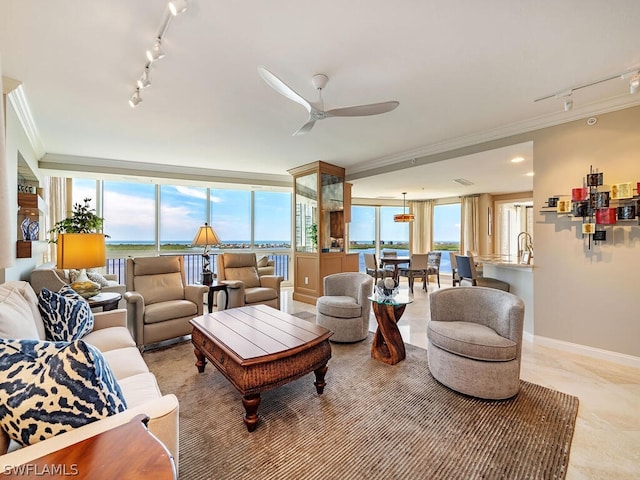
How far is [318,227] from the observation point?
216 inches

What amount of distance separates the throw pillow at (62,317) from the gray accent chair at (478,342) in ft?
8.91

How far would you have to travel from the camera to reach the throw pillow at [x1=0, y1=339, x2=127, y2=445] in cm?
96

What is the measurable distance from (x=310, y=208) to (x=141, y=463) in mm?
5041

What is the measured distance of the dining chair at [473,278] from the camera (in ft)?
13.1

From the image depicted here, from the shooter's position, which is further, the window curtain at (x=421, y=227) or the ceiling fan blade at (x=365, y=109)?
the window curtain at (x=421, y=227)

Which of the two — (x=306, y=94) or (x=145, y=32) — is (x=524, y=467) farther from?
(x=145, y=32)

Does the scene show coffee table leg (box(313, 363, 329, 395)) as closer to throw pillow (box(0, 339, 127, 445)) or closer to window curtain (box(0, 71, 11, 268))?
throw pillow (box(0, 339, 127, 445))

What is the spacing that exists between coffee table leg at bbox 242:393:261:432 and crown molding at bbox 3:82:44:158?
3.31 metres

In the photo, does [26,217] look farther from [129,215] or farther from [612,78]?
[612,78]

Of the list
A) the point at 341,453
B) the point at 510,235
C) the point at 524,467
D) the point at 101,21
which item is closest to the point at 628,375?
the point at 524,467

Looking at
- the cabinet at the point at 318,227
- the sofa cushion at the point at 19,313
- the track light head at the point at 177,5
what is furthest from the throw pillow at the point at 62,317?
the cabinet at the point at 318,227

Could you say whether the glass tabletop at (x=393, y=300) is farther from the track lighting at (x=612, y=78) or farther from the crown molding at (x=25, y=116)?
the crown molding at (x=25, y=116)

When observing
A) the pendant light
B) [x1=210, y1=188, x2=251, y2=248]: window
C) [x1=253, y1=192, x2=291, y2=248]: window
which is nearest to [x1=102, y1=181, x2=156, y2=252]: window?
[x1=210, y1=188, x2=251, y2=248]: window

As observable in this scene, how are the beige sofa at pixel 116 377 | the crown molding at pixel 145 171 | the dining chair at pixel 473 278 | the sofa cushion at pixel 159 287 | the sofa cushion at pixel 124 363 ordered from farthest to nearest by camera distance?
the crown molding at pixel 145 171
the dining chair at pixel 473 278
the sofa cushion at pixel 159 287
the sofa cushion at pixel 124 363
the beige sofa at pixel 116 377
